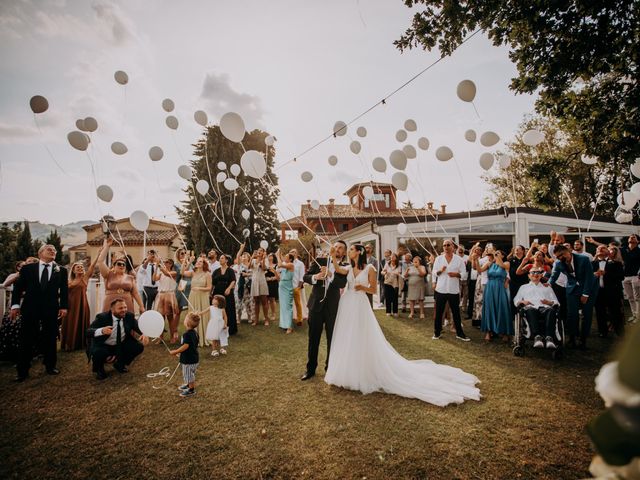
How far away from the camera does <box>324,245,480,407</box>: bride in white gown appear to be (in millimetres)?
4059

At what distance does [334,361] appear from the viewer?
4.42m

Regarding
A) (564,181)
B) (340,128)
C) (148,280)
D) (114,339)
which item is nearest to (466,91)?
(340,128)

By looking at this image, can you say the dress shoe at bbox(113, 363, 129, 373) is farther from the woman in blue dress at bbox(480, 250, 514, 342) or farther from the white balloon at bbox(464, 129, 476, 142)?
the white balloon at bbox(464, 129, 476, 142)

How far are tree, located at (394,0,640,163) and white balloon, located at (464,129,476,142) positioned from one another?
3.39 ft

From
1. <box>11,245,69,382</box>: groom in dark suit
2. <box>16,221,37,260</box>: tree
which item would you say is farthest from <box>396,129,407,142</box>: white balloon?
<box>16,221,37,260</box>: tree

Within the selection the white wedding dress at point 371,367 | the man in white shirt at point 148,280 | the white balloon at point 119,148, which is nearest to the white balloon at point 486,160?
the white wedding dress at point 371,367

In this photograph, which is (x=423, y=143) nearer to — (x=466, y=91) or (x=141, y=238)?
(x=466, y=91)

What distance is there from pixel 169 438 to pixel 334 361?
2.11 m

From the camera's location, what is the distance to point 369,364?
429 centimetres

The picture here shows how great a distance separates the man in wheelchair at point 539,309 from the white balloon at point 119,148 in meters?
7.19

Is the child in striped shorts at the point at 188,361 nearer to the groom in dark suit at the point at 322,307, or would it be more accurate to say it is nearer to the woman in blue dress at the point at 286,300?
the groom in dark suit at the point at 322,307

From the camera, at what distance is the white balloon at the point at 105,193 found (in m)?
4.80

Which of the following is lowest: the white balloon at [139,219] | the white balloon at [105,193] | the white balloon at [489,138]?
the white balloon at [139,219]

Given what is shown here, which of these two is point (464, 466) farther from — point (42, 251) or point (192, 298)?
point (42, 251)
